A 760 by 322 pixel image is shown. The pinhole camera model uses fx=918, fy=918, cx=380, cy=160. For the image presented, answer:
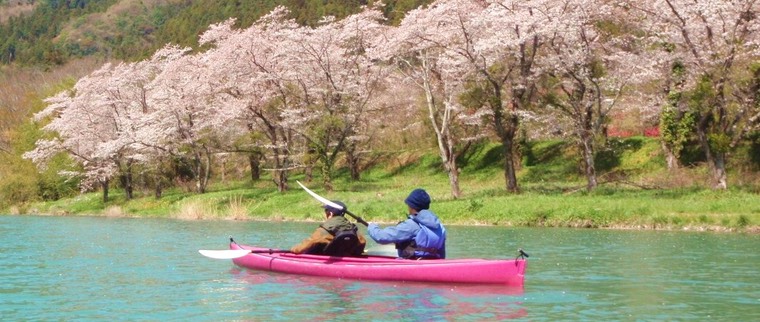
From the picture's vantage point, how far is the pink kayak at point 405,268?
568 inches

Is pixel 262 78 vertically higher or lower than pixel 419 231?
higher

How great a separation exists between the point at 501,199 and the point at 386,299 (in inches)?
748

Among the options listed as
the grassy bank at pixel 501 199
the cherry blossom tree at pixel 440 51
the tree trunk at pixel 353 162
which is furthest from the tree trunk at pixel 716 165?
the tree trunk at pixel 353 162

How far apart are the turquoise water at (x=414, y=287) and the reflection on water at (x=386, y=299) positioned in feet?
0.06

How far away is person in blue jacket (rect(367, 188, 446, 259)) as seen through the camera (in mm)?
A: 15070

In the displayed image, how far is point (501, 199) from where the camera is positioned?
1275 inches

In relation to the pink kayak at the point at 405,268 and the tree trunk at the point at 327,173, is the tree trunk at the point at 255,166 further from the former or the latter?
the pink kayak at the point at 405,268

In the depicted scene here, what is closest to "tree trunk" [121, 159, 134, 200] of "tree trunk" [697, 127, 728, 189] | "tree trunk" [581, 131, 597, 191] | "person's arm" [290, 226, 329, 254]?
"tree trunk" [581, 131, 597, 191]

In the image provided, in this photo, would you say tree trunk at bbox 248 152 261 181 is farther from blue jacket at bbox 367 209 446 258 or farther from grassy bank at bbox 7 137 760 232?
blue jacket at bbox 367 209 446 258

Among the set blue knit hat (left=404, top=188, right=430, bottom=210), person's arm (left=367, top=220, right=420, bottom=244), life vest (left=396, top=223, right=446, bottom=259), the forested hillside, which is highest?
the forested hillside

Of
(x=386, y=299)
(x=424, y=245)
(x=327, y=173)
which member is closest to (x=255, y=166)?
(x=327, y=173)

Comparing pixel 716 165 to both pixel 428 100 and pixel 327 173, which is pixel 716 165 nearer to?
pixel 428 100

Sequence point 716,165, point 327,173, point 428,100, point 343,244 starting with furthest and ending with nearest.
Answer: point 327,173, point 428,100, point 716,165, point 343,244

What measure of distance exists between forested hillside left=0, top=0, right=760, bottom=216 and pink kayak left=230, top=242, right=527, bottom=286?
683 inches
